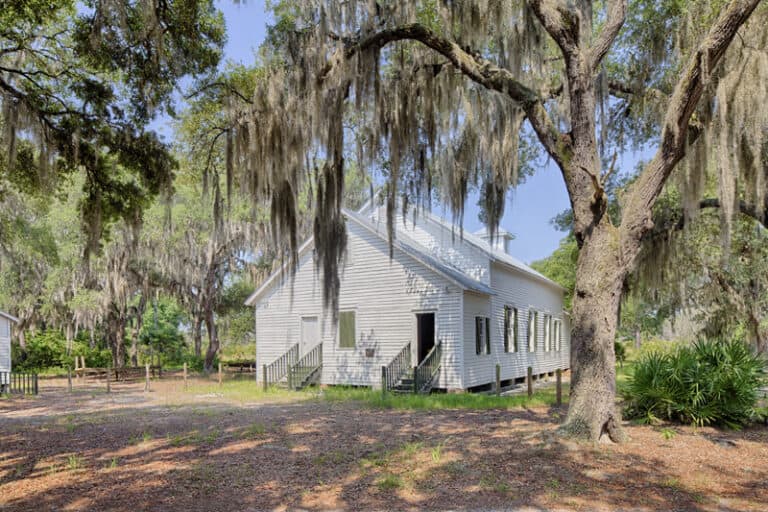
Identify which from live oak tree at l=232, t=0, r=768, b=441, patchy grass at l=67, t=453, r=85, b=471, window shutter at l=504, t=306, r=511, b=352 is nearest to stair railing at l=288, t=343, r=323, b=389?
window shutter at l=504, t=306, r=511, b=352

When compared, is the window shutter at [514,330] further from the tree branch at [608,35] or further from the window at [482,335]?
the tree branch at [608,35]

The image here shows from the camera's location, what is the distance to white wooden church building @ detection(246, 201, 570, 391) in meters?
16.2

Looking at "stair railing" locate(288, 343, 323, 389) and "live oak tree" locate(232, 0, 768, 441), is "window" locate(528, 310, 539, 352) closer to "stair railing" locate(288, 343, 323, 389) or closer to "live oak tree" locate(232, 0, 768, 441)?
"stair railing" locate(288, 343, 323, 389)

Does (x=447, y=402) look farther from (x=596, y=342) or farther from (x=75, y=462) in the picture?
(x=75, y=462)

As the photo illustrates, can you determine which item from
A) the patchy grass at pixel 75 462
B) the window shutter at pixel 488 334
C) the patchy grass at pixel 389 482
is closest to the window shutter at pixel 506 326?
the window shutter at pixel 488 334

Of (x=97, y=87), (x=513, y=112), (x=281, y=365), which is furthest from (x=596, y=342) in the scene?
(x=281, y=365)

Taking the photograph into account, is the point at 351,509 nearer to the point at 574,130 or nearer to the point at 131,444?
the point at 131,444

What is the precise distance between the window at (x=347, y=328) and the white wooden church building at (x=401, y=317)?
3 centimetres

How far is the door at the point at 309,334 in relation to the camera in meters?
18.5

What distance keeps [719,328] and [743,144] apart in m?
A: 11.3

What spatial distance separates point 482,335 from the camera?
57.0 ft

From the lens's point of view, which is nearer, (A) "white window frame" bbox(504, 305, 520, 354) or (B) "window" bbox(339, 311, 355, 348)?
(B) "window" bbox(339, 311, 355, 348)

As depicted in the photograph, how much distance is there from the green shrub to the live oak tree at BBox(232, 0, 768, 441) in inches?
81.7

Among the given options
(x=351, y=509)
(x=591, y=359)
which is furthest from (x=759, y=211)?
(x=351, y=509)
